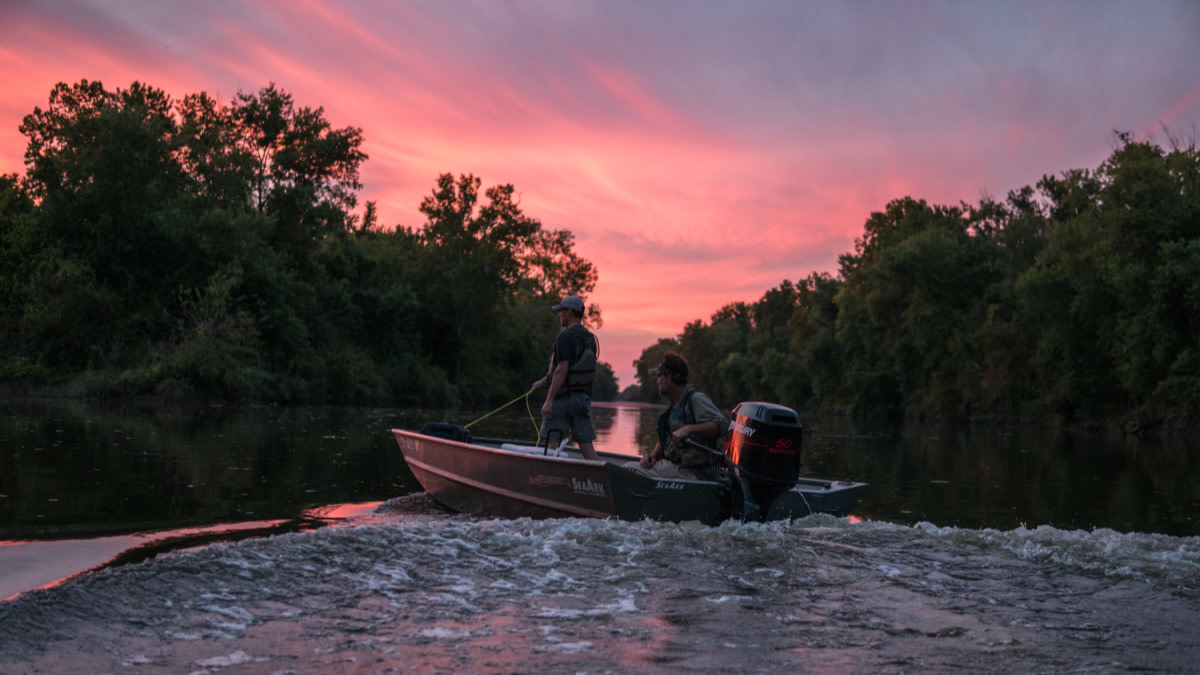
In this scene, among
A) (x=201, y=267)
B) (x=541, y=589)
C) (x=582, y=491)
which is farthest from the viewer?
(x=201, y=267)

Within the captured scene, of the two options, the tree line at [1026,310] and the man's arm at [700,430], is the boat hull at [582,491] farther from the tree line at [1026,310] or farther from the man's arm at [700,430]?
the tree line at [1026,310]

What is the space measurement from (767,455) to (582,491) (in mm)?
1609

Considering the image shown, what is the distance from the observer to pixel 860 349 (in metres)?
58.9

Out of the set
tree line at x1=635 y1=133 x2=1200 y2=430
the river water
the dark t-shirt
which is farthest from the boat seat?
tree line at x1=635 y1=133 x2=1200 y2=430

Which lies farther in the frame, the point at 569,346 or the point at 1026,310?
the point at 1026,310

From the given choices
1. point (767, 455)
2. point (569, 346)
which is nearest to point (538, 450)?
point (569, 346)

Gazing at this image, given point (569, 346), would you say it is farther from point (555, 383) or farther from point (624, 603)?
A: point (624, 603)

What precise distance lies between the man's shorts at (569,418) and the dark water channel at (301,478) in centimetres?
216

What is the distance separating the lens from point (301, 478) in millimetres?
10680

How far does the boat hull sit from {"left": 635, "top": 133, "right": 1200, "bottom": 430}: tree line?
92.8ft

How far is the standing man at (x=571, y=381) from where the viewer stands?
8.87m

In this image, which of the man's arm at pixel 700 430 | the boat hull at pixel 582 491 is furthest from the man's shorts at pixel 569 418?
the man's arm at pixel 700 430

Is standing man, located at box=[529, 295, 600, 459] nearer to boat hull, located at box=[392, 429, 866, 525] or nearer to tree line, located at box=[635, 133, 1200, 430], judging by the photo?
boat hull, located at box=[392, 429, 866, 525]

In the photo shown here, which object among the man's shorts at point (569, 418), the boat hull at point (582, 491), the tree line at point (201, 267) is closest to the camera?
the boat hull at point (582, 491)
